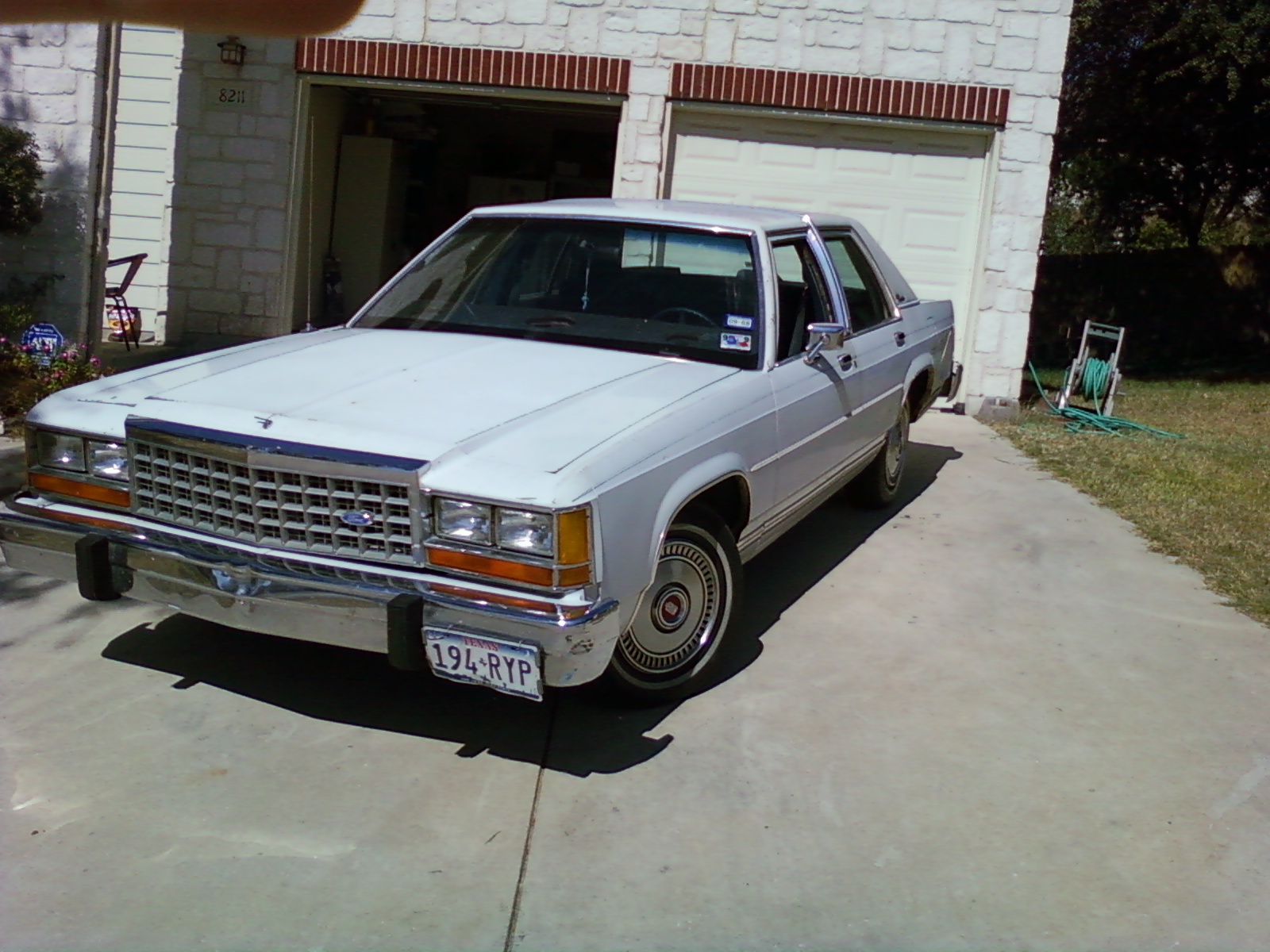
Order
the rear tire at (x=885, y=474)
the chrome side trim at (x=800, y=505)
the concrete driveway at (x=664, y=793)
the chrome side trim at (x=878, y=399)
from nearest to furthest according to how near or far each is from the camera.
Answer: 1. the concrete driveway at (x=664, y=793)
2. the chrome side trim at (x=800, y=505)
3. the chrome side trim at (x=878, y=399)
4. the rear tire at (x=885, y=474)

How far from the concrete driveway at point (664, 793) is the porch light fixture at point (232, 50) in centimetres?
702

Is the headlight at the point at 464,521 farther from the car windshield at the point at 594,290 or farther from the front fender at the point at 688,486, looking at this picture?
the car windshield at the point at 594,290

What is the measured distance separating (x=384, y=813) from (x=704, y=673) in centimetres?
127

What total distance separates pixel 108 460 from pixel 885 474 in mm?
4084

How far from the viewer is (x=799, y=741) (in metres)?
4.19

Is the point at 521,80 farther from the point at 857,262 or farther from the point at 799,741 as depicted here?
the point at 799,741

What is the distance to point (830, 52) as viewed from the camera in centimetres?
1041

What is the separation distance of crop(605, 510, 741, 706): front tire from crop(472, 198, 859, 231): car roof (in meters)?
1.44

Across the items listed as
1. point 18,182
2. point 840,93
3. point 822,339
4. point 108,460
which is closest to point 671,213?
point 822,339

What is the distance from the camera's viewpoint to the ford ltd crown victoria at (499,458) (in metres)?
3.59

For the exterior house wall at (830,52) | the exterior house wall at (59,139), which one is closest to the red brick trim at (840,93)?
the exterior house wall at (830,52)

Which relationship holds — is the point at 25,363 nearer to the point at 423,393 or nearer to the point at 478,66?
the point at 478,66

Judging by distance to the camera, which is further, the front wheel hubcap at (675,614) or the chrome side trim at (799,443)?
the chrome side trim at (799,443)

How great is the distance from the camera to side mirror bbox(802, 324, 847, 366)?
498 centimetres
